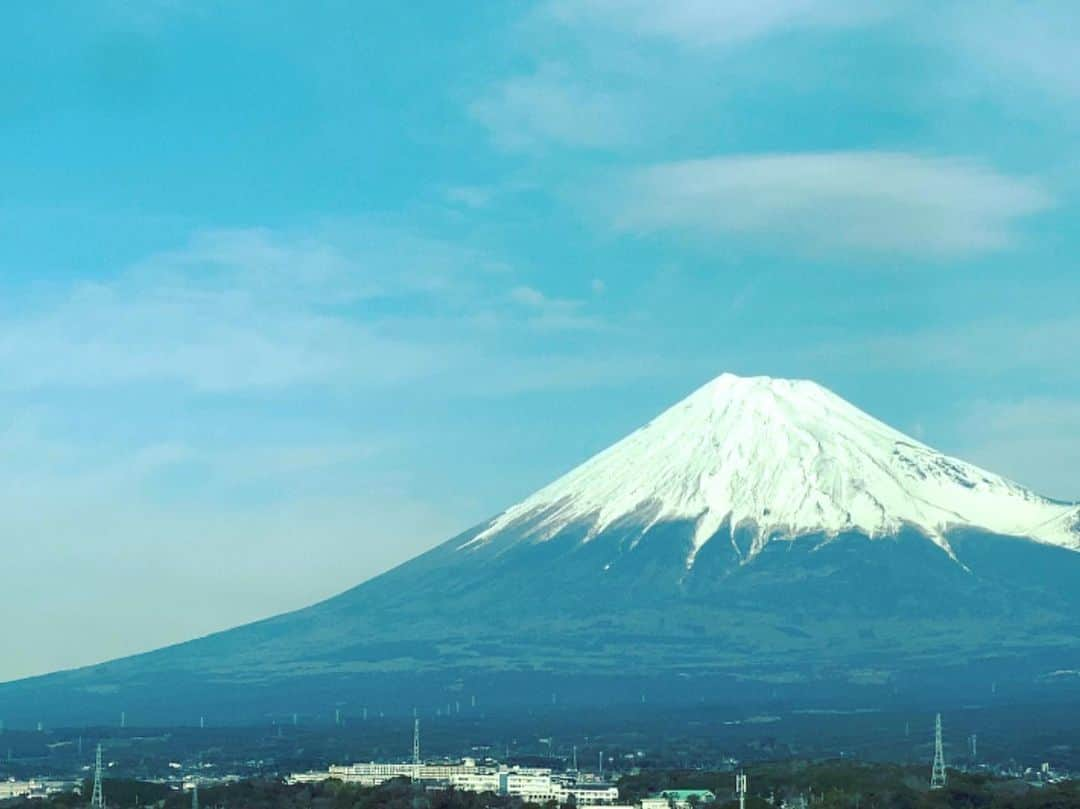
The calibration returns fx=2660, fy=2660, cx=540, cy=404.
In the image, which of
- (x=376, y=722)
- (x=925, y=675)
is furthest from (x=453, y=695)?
(x=925, y=675)

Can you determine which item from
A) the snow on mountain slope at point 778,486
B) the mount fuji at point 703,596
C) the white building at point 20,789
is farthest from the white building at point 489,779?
the snow on mountain slope at point 778,486

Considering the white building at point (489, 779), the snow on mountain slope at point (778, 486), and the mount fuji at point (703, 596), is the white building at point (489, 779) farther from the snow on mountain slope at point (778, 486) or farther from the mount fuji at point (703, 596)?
the snow on mountain slope at point (778, 486)

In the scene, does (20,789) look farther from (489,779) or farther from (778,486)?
(778,486)

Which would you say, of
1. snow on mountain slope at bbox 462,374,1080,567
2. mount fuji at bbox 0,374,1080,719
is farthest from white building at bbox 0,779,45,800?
snow on mountain slope at bbox 462,374,1080,567

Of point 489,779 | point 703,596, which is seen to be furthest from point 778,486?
point 489,779

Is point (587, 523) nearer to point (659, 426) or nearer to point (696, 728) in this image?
point (659, 426)

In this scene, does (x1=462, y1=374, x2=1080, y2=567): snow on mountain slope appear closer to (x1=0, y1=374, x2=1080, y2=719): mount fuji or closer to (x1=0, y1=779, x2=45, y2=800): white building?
(x1=0, y1=374, x2=1080, y2=719): mount fuji
